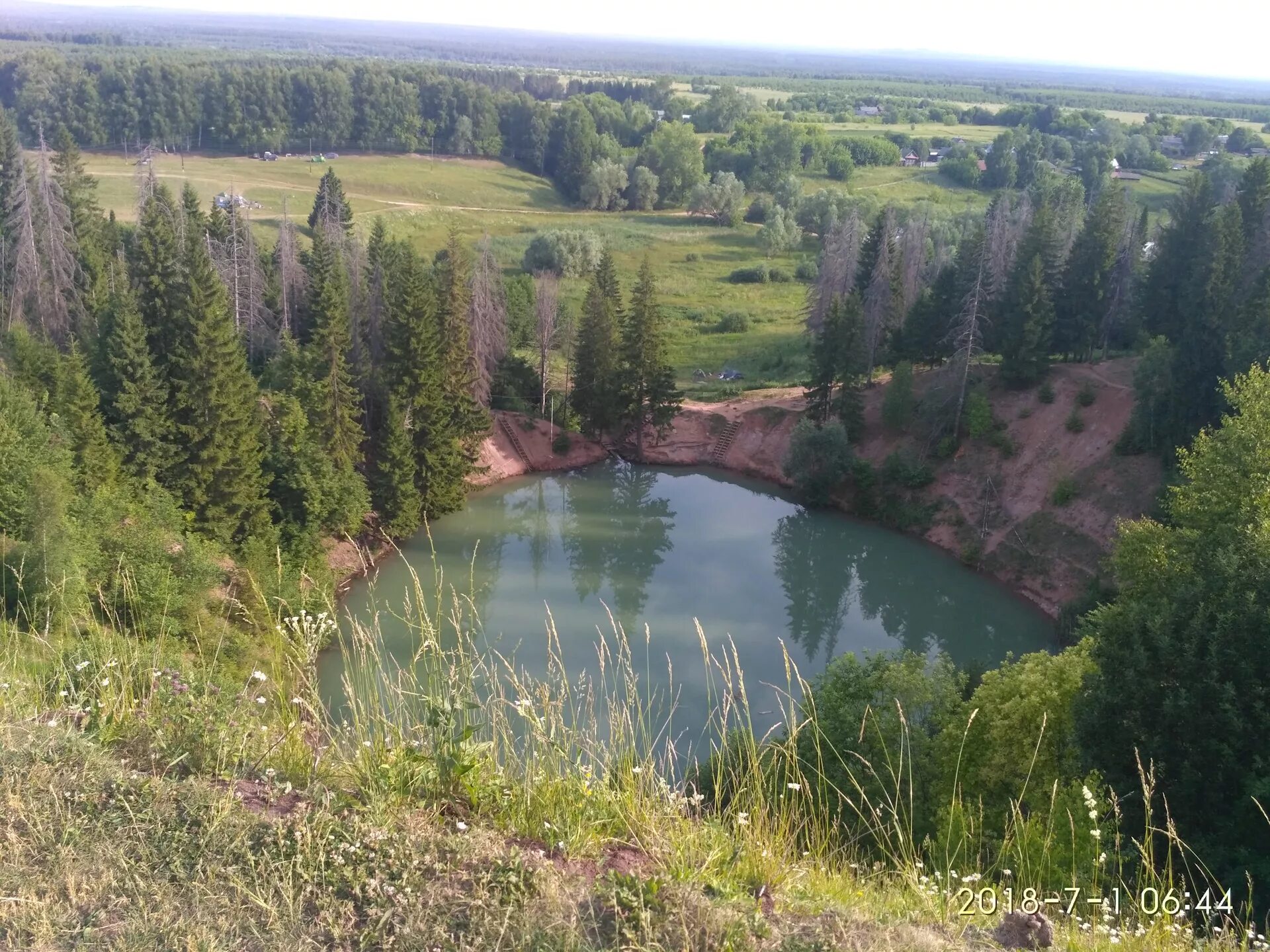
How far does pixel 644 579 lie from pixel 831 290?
20252 millimetres

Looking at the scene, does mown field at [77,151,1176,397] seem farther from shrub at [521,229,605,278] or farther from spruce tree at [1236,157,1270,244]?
spruce tree at [1236,157,1270,244]

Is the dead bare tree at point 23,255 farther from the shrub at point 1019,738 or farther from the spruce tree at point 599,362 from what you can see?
the shrub at point 1019,738

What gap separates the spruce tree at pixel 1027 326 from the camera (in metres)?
30.9

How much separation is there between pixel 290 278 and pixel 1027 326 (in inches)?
1009

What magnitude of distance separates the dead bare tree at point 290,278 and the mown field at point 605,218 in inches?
554

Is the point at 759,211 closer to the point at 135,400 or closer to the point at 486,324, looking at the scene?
the point at 486,324

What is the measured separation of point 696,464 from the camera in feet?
114

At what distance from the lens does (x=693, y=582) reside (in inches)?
1035

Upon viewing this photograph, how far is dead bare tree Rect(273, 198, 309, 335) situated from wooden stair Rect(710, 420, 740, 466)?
15741mm

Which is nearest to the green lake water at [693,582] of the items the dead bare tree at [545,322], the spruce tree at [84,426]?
the dead bare tree at [545,322]

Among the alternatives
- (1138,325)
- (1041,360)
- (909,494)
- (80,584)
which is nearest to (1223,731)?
(80,584)

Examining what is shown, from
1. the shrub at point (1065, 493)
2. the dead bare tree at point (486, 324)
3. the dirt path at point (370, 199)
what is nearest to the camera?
the shrub at point (1065, 493)

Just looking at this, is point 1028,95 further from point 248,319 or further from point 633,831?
point 633,831

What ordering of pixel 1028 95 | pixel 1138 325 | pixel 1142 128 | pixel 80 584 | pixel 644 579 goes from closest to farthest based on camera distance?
pixel 80 584 → pixel 644 579 → pixel 1138 325 → pixel 1142 128 → pixel 1028 95
